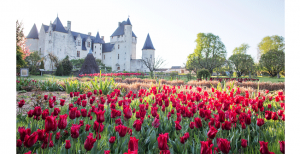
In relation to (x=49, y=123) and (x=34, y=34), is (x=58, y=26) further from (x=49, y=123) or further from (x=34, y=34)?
(x=49, y=123)

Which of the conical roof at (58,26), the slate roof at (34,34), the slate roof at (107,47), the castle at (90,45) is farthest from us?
the slate roof at (107,47)

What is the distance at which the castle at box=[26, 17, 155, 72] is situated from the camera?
1467 inches

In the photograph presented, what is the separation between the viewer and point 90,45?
44500mm

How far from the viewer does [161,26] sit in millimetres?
3461

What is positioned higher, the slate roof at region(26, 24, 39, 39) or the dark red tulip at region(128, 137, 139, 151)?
the slate roof at region(26, 24, 39, 39)

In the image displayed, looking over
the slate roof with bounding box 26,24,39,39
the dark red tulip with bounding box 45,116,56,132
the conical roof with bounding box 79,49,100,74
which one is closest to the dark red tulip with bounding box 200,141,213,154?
the dark red tulip with bounding box 45,116,56,132

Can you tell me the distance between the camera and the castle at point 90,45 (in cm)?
3725

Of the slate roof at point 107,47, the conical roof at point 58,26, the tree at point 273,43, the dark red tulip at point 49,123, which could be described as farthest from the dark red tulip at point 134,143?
the slate roof at point 107,47

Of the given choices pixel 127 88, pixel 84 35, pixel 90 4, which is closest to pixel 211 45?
pixel 127 88

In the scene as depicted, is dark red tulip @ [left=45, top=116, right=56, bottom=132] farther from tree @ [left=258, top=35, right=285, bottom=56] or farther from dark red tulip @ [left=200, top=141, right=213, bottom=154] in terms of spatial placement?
tree @ [left=258, top=35, right=285, bottom=56]

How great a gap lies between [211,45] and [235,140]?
29754mm

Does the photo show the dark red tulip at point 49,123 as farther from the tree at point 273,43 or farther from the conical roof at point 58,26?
the conical roof at point 58,26
